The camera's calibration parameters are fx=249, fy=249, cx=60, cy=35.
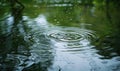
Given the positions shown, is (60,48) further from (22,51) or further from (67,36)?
(67,36)

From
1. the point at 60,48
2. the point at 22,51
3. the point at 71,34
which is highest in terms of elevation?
the point at 22,51

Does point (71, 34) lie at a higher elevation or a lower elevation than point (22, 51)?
lower

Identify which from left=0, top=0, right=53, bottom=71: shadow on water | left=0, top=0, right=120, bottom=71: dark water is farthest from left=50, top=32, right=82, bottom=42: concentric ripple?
left=0, top=0, right=53, bottom=71: shadow on water

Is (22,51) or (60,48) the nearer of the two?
(22,51)

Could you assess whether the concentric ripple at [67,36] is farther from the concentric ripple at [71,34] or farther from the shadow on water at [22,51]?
the shadow on water at [22,51]

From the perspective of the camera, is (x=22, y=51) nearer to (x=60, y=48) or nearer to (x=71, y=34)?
(x=60, y=48)

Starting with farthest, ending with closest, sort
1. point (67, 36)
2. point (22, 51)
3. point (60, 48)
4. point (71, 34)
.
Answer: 1. point (71, 34)
2. point (67, 36)
3. point (60, 48)
4. point (22, 51)

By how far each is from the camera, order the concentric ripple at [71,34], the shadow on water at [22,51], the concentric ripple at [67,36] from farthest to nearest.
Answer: the concentric ripple at [71,34], the concentric ripple at [67,36], the shadow on water at [22,51]

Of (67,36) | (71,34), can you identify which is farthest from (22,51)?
(71,34)

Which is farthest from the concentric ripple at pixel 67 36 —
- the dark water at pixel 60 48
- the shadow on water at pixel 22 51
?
the shadow on water at pixel 22 51

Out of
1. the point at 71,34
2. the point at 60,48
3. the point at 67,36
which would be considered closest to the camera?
the point at 60,48

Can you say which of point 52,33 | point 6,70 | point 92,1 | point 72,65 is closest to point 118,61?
point 72,65

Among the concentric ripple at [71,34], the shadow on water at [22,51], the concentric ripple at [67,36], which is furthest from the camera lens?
the concentric ripple at [71,34]
